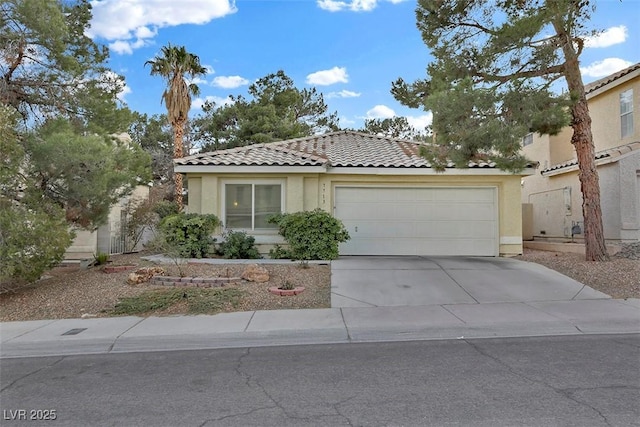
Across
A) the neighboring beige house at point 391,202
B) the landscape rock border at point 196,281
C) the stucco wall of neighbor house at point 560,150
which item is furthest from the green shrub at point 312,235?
the stucco wall of neighbor house at point 560,150

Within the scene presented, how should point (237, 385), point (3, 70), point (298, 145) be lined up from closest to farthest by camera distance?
point (237, 385), point (3, 70), point (298, 145)

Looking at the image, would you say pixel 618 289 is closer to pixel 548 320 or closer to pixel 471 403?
pixel 548 320

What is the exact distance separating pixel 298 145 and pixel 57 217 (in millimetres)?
9130

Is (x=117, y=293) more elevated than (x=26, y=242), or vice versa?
(x=26, y=242)

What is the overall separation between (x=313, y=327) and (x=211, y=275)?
158 inches

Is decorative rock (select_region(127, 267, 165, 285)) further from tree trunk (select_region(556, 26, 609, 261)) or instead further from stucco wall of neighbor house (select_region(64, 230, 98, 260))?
tree trunk (select_region(556, 26, 609, 261))

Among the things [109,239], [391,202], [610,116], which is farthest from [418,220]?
[109,239]

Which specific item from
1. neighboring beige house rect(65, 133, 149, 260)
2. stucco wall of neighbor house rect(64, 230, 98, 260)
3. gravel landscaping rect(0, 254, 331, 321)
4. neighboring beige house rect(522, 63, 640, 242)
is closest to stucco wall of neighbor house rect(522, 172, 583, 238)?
neighboring beige house rect(522, 63, 640, 242)

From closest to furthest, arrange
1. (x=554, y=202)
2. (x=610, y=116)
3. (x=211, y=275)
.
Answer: (x=211, y=275), (x=610, y=116), (x=554, y=202)

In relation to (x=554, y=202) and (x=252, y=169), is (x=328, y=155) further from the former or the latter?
(x=554, y=202)

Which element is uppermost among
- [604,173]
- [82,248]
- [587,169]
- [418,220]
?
[604,173]

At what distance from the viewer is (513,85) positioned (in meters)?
9.37

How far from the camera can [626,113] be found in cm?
1408

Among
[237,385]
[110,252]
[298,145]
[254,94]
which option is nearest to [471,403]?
[237,385]
